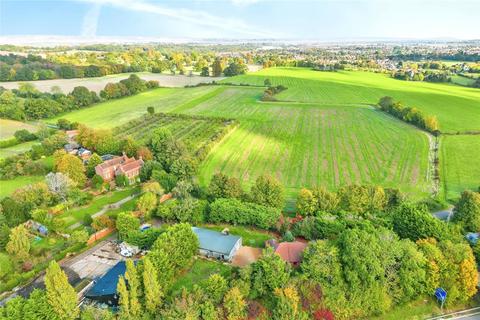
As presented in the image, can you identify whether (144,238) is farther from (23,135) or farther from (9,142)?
(23,135)

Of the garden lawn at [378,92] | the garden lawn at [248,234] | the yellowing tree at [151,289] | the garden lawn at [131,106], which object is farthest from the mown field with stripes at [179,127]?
the yellowing tree at [151,289]

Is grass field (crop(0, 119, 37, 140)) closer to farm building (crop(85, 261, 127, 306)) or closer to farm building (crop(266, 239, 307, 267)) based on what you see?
farm building (crop(85, 261, 127, 306))

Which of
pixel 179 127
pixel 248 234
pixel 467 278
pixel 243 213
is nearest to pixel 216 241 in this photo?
pixel 248 234

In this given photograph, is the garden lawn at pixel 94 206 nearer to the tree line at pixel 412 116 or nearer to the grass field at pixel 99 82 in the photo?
the tree line at pixel 412 116

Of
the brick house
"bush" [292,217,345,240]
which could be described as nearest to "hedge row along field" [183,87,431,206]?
"bush" [292,217,345,240]

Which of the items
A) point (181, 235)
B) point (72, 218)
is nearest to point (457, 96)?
point (181, 235)
